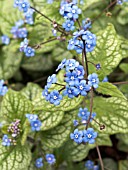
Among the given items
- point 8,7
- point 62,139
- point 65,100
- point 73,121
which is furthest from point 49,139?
point 8,7

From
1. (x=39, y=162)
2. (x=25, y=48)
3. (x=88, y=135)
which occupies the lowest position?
(x=39, y=162)

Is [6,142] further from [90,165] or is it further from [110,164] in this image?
[110,164]

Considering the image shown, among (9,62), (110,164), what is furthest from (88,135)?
(9,62)

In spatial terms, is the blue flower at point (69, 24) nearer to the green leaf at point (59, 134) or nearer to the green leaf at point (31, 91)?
the green leaf at point (59, 134)

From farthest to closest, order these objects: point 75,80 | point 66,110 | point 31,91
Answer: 1. point 31,91
2. point 66,110
3. point 75,80

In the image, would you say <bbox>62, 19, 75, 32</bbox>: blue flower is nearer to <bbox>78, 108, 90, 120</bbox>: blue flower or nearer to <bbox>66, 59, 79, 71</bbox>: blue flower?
<bbox>66, 59, 79, 71</bbox>: blue flower

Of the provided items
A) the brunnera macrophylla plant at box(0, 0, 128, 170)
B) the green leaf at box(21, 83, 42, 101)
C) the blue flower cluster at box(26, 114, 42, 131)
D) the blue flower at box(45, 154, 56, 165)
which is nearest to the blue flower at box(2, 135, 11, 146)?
the brunnera macrophylla plant at box(0, 0, 128, 170)
